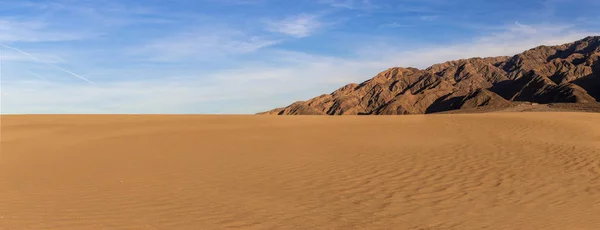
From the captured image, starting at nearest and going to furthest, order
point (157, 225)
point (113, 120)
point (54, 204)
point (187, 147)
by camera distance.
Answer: point (157, 225) < point (54, 204) < point (187, 147) < point (113, 120)

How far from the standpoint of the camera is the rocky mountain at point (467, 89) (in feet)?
362

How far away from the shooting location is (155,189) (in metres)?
9.30

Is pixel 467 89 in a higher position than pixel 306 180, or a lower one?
higher

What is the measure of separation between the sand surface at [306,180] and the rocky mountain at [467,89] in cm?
9149

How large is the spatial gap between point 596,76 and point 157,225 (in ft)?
423

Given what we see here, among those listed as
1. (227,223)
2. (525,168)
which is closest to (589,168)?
(525,168)

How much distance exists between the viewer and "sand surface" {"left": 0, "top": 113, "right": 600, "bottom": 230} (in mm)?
7227

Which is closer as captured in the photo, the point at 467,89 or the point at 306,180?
the point at 306,180

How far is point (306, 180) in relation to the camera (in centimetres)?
1027

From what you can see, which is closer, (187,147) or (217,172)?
(217,172)

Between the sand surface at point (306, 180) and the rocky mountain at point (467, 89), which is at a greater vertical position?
the rocky mountain at point (467, 89)

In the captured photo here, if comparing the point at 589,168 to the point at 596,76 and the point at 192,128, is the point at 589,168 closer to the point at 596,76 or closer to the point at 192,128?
the point at 192,128

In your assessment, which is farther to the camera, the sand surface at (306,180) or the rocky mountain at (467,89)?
the rocky mountain at (467,89)

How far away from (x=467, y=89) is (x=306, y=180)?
507ft
